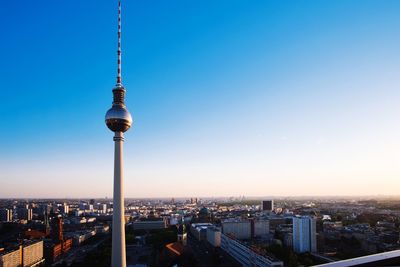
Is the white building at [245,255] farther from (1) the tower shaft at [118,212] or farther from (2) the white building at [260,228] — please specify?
(1) the tower shaft at [118,212]

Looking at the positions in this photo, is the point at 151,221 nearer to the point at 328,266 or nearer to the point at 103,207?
the point at 103,207

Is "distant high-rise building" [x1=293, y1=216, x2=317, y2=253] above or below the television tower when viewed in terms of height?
below

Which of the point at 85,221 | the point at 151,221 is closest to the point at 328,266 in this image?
the point at 151,221

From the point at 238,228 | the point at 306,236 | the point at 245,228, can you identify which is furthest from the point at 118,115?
the point at 245,228

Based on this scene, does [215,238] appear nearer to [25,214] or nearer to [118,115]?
A: [118,115]

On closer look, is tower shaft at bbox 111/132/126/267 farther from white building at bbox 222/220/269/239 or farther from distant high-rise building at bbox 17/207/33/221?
distant high-rise building at bbox 17/207/33/221

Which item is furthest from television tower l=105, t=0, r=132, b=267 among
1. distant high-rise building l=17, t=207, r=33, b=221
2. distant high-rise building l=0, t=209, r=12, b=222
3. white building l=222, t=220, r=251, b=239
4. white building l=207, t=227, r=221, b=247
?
distant high-rise building l=17, t=207, r=33, b=221
